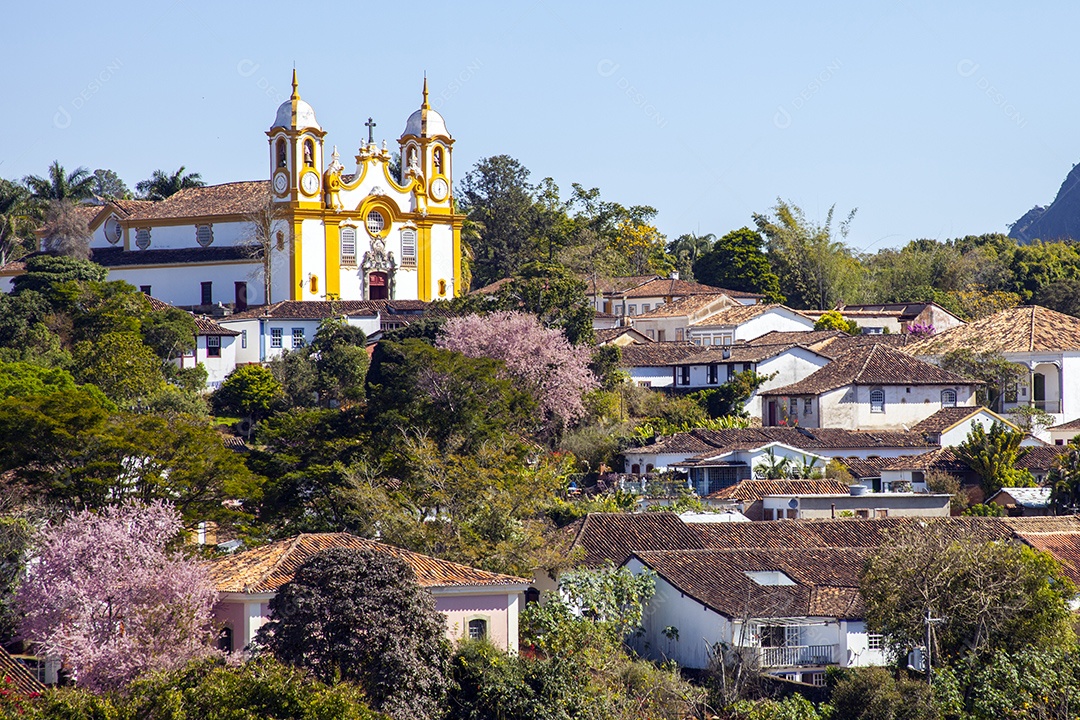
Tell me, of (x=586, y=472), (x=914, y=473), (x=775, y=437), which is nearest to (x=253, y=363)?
(x=586, y=472)

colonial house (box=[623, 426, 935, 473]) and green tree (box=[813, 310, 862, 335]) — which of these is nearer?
colonial house (box=[623, 426, 935, 473])

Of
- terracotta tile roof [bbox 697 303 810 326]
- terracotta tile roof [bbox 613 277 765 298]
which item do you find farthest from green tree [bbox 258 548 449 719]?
terracotta tile roof [bbox 613 277 765 298]

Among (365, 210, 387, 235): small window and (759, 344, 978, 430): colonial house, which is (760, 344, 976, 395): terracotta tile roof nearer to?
(759, 344, 978, 430): colonial house

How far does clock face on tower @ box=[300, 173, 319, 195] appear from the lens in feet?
223

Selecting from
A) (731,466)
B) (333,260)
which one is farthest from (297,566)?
(333,260)

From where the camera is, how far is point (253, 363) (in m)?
57.8

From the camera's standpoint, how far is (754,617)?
32.5 m

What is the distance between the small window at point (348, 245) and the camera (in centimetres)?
6838

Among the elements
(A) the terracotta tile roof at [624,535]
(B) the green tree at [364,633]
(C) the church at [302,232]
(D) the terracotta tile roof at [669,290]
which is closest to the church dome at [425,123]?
(C) the church at [302,232]

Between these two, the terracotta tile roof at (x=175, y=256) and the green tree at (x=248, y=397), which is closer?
the green tree at (x=248, y=397)

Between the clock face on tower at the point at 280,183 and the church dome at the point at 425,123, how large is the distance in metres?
6.71

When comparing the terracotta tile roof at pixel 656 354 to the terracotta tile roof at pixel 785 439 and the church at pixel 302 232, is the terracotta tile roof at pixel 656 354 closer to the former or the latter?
the terracotta tile roof at pixel 785 439

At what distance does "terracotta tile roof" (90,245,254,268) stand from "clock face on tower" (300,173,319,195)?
3.25 meters

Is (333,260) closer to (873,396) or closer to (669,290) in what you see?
(669,290)
